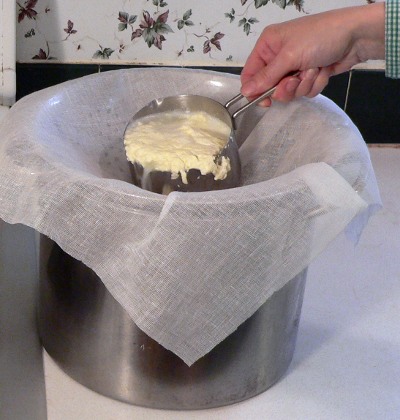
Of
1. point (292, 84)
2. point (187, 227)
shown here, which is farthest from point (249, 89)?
point (187, 227)

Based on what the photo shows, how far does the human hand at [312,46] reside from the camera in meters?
0.58

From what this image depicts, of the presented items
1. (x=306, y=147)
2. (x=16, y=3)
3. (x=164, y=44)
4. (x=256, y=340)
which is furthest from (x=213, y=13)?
(x=256, y=340)

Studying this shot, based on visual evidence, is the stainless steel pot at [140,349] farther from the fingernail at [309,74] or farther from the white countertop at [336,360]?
the fingernail at [309,74]

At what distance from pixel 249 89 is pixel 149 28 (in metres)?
0.27

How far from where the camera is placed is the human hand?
1.90 feet

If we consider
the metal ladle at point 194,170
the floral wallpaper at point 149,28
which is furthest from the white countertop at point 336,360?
the floral wallpaper at point 149,28

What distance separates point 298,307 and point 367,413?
9 cm

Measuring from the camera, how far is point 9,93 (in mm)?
779

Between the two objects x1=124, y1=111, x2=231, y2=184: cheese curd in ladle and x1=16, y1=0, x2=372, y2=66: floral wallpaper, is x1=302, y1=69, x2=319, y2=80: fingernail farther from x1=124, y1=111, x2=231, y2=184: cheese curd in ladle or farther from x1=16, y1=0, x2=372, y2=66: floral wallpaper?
x1=16, y1=0, x2=372, y2=66: floral wallpaper

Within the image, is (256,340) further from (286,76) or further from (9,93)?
(9,93)

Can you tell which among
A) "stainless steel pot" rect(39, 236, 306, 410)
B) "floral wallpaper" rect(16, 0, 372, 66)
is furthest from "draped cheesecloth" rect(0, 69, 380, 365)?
"floral wallpaper" rect(16, 0, 372, 66)

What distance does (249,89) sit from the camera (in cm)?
60

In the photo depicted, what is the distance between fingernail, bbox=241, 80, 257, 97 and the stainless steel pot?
0.16 metres

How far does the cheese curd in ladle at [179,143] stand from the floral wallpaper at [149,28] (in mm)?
239
